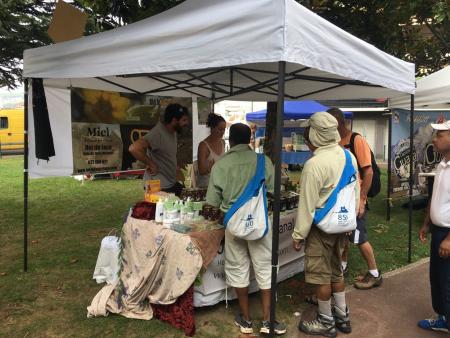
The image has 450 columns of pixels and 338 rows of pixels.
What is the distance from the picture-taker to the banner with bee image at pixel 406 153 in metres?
7.36

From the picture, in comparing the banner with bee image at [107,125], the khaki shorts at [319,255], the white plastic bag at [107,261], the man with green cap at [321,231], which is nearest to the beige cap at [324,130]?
the man with green cap at [321,231]

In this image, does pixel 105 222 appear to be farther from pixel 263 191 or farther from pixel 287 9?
pixel 287 9

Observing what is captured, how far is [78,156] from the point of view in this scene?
16.3 ft

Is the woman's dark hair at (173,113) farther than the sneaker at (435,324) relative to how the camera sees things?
Yes

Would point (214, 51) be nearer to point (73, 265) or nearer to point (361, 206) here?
point (361, 206)

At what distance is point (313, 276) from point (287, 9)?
194 cm

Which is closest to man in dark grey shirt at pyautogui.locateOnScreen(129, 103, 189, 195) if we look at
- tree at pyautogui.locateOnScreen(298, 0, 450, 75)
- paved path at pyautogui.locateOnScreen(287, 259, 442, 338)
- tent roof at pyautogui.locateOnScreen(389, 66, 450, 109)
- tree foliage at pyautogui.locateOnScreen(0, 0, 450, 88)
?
paved path at pyautogui.locateOnScreen(287, 259, 442, 338)

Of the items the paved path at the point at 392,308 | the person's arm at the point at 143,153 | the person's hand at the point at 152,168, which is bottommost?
the paved path at the point at 392,308

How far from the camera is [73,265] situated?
478cm

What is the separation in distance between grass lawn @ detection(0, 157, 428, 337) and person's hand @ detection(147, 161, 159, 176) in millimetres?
1336

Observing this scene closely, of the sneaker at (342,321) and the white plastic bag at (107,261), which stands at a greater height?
the white plastic bag at (107,261)

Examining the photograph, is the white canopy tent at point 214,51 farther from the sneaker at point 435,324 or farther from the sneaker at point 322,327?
the sneaker at point 435,324

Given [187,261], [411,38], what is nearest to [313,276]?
[187,261]

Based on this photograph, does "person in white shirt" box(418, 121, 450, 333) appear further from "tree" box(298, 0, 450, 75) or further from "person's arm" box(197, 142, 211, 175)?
"tree" box(298, 0, 450, 75)
